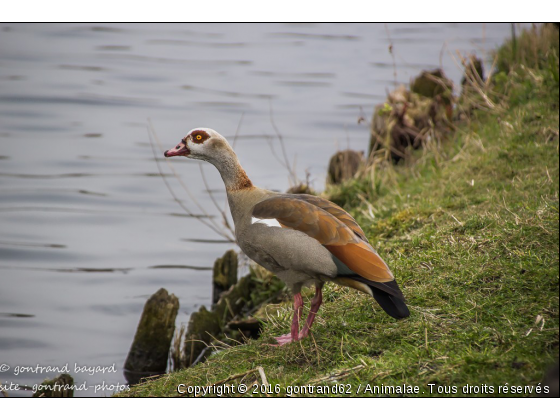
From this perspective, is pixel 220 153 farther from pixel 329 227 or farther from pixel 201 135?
pixel 329 227

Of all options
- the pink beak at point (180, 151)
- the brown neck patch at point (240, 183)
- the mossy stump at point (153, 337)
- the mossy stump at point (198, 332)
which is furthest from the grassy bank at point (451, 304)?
the mossy stump at point (198, 332)

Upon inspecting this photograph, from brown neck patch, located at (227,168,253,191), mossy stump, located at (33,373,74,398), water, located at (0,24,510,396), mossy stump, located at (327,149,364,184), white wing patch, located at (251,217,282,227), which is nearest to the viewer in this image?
white wing patch, located at (251,217,282,227)

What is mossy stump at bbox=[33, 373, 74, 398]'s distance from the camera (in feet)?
14.8

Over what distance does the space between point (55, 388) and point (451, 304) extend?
2923 millimetres

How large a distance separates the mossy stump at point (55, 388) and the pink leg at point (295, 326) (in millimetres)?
1646

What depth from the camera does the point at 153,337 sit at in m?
6.07

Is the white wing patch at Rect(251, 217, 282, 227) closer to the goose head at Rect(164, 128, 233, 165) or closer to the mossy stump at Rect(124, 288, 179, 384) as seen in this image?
the goose head at Rect(164, 128, 233, 165)

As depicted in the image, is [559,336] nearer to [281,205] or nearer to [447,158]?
[281,205]

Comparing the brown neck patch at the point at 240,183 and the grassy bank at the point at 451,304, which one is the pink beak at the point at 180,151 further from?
the grassy bank at the point at 451,304

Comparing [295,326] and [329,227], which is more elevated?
[329,227]

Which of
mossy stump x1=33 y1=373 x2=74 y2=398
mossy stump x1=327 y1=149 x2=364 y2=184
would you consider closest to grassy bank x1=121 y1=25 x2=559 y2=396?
mossy stump x1=33 y1=373 x2=74 y2=398

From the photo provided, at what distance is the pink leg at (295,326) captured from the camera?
4250mm

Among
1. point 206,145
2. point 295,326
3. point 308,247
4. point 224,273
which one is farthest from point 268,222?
point 224,273

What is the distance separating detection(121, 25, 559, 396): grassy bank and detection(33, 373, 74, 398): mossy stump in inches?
27.6
